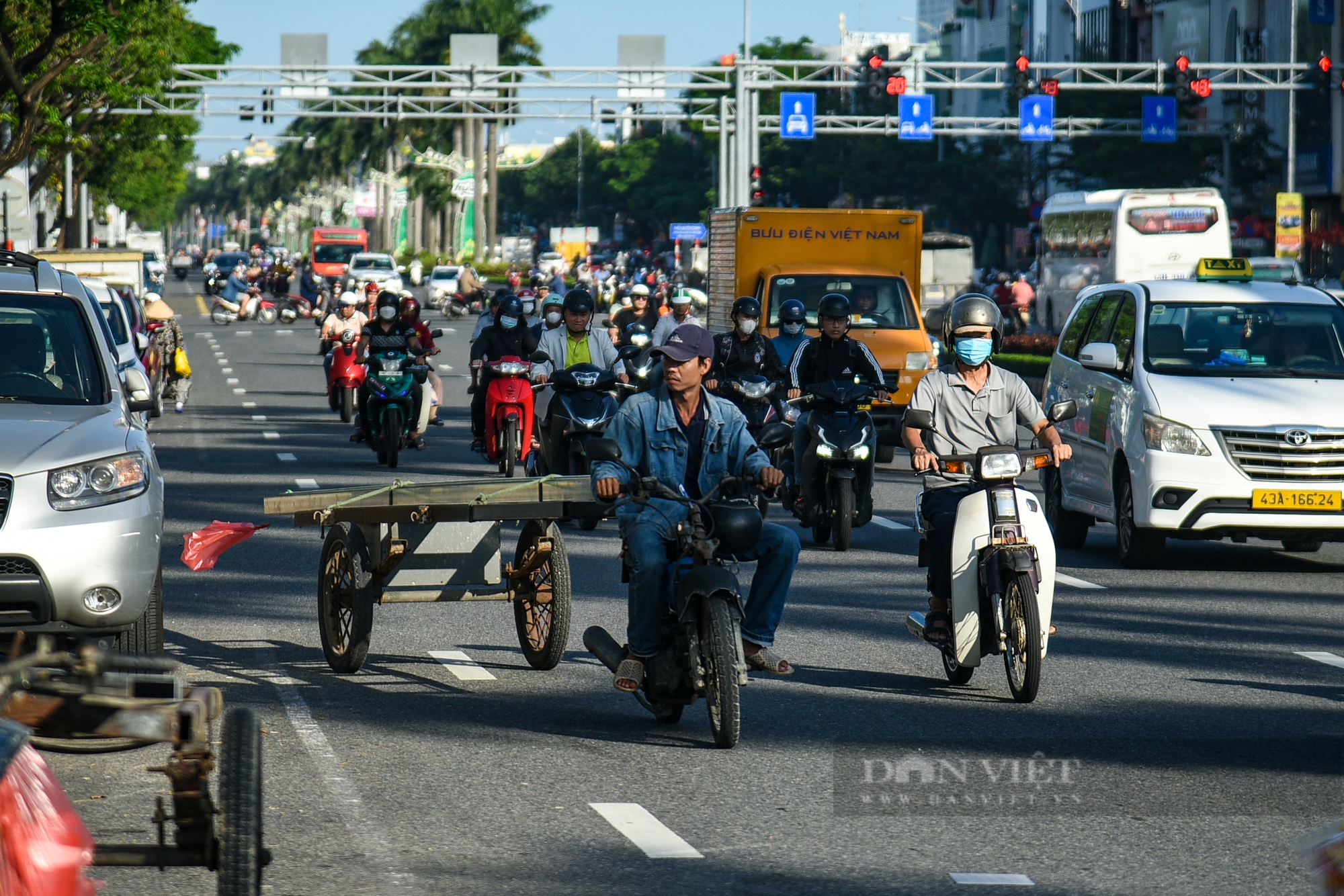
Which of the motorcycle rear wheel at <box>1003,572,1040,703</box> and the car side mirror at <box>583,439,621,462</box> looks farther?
the motorcycle rear wheel at <box>1003,572,1040,703</box>

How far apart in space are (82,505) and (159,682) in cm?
336

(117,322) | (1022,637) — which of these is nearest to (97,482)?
(1022,637)

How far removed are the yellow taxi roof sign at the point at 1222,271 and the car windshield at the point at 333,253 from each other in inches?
2968

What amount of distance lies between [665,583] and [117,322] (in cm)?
1650

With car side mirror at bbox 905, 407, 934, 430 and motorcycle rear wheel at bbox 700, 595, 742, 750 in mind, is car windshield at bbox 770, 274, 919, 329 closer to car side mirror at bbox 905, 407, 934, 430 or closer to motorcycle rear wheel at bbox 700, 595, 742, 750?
car side mirror at bbox 905, 407, 934, 430

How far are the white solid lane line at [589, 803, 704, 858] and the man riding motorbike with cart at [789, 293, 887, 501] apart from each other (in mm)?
7706

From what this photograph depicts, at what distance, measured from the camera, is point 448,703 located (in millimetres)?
8312

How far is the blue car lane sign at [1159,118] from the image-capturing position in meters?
51.4

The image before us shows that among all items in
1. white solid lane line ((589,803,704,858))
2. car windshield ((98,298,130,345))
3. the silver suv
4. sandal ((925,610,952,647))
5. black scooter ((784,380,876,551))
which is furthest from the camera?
car windshield ((98,298,130,345))

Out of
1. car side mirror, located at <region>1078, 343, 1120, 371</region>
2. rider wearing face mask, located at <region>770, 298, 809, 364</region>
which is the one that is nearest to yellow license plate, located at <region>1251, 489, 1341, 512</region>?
car side mirror, located at <region>1078, 343, 1120, 371</region>

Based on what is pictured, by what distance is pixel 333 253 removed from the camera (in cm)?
8825

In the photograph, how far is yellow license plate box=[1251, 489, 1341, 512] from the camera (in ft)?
40.0

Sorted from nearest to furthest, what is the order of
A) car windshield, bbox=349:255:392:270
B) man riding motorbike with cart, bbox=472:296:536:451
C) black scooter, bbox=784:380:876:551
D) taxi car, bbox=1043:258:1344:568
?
taxi car, bbox=1043:258:1344:568 < black scooter, bbox=784:380:876:551 < man riding motorbike with cart, bbox=472:296:536:451 < car windshield, bbox=349:255:392:270

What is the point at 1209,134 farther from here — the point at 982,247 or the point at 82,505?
the point at 82,505
